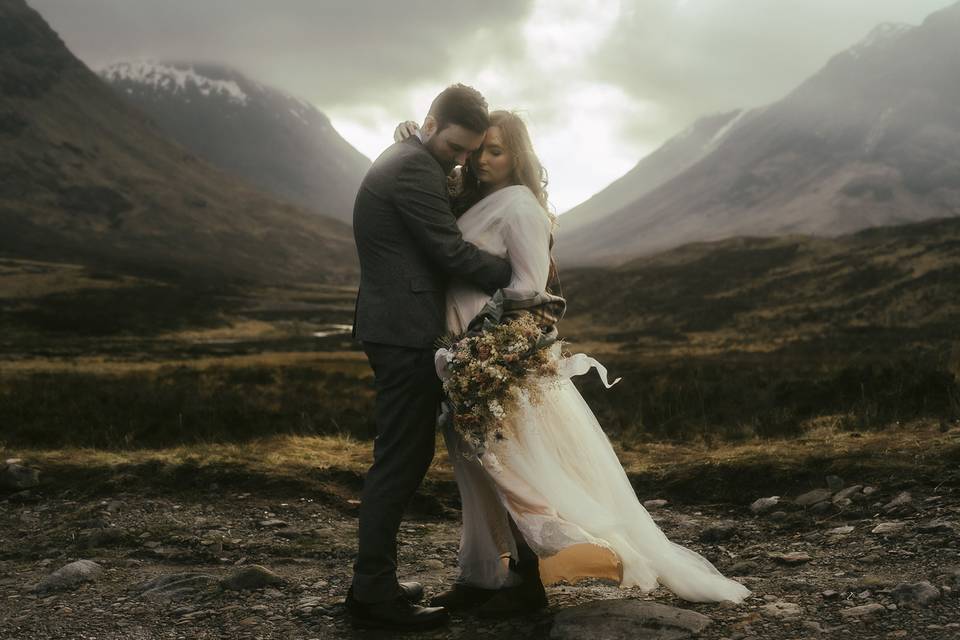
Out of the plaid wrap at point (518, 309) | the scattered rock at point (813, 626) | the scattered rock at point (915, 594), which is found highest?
the plaid wrap at point (518, 309)

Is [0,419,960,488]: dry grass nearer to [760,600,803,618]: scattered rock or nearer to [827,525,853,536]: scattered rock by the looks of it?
[827,525,853,536]: scattered rock

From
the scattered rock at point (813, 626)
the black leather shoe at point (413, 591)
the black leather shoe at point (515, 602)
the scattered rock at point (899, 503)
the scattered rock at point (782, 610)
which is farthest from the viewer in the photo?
the scattered rock at point (899, 503)

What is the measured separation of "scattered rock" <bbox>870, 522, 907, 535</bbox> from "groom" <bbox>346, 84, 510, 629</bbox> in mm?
3043

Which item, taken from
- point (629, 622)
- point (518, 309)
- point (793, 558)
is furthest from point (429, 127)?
point (793, 558)

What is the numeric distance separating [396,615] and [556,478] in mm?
1172

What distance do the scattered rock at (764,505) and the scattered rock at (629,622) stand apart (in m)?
2.78

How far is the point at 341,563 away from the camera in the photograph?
621 centimetres

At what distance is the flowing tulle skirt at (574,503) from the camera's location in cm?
448

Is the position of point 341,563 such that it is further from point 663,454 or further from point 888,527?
point 663,454

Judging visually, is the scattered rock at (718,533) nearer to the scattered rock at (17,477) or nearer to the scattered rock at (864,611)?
the scattered rock at (864,611)

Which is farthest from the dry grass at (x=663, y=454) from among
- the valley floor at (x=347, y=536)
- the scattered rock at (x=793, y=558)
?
the scattered rock at (x=793, y=558)

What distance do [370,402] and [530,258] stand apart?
11.6 metres

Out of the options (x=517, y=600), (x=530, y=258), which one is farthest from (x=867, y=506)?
(x=530, y=258)

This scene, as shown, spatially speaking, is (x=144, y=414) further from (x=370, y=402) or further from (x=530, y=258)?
(x=530, y=258)
